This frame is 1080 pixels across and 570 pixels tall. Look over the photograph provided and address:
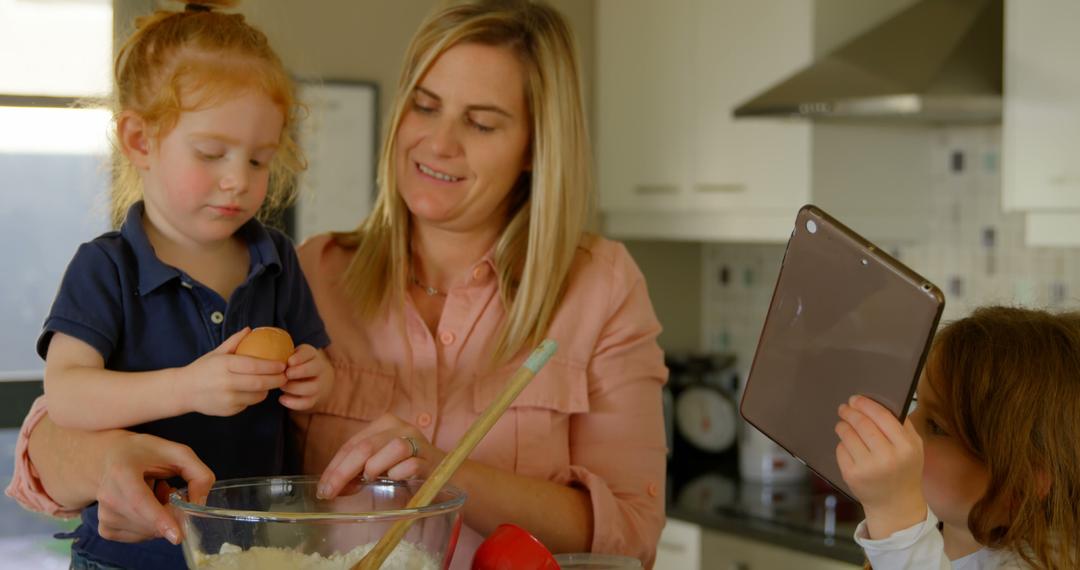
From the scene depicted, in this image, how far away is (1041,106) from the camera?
248cm

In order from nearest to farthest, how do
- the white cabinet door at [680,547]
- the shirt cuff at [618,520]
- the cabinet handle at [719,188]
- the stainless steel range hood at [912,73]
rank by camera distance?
the shirt cuff at [618,520] → the stainless steel range hood at [912,73] → the white cabinet door at [680,547] → the cabinet handle at [719,188]

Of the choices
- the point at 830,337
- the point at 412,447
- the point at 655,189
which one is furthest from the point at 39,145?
the point at 830,337

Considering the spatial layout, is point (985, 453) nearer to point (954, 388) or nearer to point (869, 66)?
point (954, 388)

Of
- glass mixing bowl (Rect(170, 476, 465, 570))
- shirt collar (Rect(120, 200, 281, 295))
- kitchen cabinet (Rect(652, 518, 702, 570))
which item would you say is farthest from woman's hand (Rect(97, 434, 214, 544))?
kitchen cabinet (Rect(652, 518, 702, 570))

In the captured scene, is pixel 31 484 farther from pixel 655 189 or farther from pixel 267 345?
pixel 655 189

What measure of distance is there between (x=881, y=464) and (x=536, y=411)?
1.86ft

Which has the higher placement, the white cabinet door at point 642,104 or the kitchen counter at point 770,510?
the white cabinet door at point 642,104

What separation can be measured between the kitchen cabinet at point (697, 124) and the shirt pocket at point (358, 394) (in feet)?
5.33

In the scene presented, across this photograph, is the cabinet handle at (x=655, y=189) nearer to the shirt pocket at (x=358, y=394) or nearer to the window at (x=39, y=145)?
the window at (x=39, y=145)

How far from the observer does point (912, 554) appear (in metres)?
1.08

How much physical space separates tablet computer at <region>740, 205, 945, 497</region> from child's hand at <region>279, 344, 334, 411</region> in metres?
0.41

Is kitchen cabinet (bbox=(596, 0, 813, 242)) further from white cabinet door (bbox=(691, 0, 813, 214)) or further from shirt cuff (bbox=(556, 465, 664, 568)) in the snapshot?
shirt cuff (bbox=(556, 465, 664, 568))

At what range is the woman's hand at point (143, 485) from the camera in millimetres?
1058

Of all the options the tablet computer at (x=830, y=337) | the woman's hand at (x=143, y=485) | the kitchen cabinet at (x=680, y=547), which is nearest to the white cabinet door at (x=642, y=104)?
the kitchen cabinet at (x=680, y=547)
